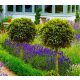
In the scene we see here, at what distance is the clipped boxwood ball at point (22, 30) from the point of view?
44.0 feet

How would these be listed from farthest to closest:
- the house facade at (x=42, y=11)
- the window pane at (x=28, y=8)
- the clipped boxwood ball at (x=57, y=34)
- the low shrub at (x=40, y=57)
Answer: the window pane at (x=28, y=8) < the house facade at (x=42, y=11) < the low shrub at (x=40, y=57) < the clipped boxwood ball at (x=57, y=34)

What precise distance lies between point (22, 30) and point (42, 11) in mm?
15973

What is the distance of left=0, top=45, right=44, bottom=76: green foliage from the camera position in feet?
39.8

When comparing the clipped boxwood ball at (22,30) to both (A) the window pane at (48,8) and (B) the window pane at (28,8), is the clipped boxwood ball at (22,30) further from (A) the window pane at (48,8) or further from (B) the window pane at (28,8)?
(B) the window pane at (28,8)

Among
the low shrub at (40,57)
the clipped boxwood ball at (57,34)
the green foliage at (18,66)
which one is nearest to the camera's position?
the clipped boxwood ball at (57,34)

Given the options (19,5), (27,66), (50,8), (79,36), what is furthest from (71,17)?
(27,66)

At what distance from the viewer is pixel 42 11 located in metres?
29.3

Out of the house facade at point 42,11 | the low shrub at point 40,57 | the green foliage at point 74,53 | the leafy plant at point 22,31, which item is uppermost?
the leafy plant at point 22,31

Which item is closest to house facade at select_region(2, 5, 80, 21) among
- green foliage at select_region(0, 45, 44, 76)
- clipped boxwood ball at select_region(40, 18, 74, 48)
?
green foliage at select_region(0, 45, 44, 76)

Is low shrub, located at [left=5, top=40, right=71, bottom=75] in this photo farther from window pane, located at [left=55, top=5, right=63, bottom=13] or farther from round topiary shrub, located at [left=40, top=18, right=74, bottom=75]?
window pane, located at [left=55, top=5, right=63, bottom=13]

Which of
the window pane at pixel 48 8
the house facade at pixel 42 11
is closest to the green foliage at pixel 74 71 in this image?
the house facade at pixel 42 11

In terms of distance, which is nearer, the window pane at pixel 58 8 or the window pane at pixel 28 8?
the window pane at pixel 58 8

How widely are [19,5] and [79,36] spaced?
13.9 m

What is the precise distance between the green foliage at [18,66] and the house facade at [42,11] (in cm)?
1566
